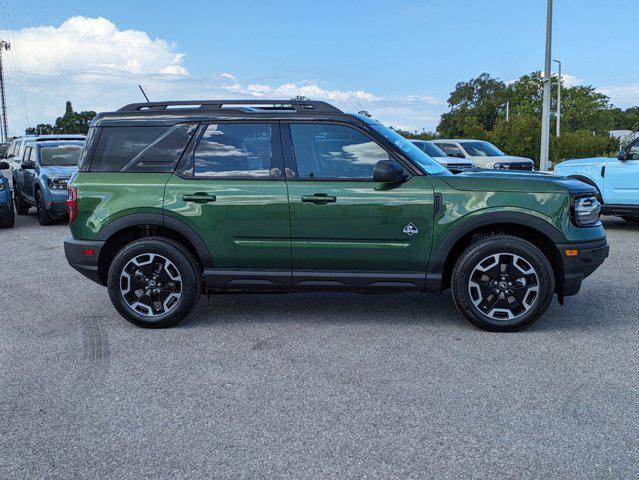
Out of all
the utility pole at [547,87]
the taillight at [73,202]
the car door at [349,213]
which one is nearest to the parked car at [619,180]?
the car door at [349,213]

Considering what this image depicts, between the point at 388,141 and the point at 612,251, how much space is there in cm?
553

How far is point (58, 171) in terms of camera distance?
13477mm

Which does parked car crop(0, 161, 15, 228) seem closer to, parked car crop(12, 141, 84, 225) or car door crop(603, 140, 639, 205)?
parked car crop(12, 141, 84, 225)

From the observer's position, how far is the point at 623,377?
4.38 meters

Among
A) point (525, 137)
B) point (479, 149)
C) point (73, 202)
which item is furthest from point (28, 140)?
point (525, 137)

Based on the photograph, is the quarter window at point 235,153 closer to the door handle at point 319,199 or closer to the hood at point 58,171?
the door handle at point 319,199

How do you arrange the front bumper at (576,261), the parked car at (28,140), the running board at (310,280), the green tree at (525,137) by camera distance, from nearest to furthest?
the front bumper at (576,261), the running board at (310,280), the parked car at (28,140), the green tree at (525,137)

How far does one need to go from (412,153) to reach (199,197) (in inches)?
72.5

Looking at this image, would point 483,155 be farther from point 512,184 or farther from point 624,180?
point 512,184

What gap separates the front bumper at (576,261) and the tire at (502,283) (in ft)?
0.50

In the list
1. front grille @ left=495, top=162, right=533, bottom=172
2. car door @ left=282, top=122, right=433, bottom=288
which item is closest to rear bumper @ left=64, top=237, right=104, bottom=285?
car door @ left=282, top=122, right=433, bottom=288

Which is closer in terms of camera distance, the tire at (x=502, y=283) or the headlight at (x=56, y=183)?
the tire at (x=502, y=283)

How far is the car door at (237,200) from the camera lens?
552 centimetres

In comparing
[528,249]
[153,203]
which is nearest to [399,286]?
[528,249]
